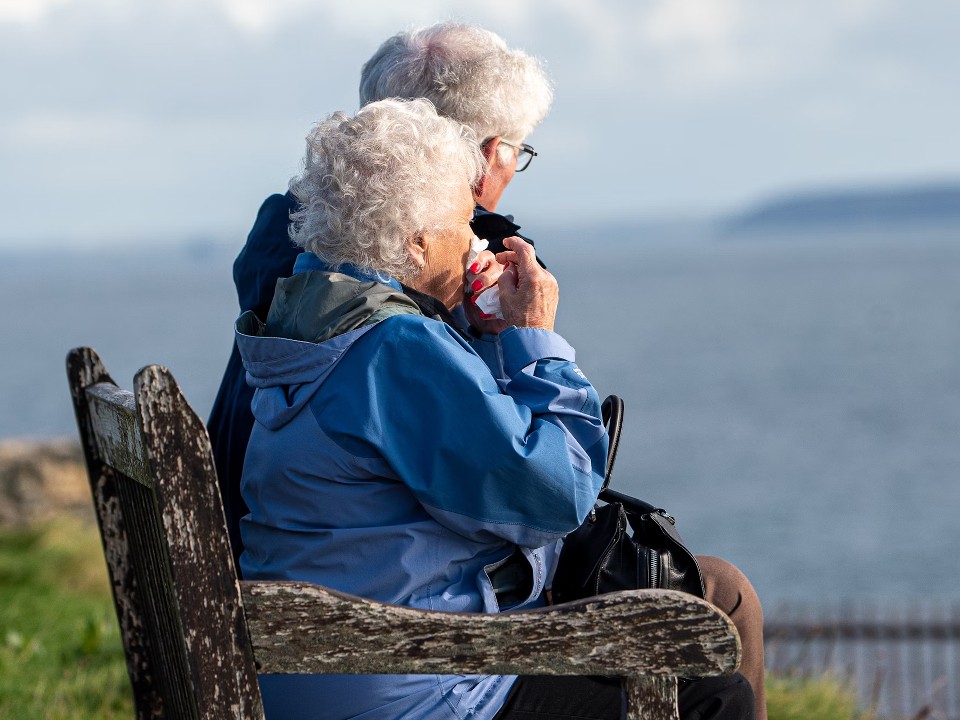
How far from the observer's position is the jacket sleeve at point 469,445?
6.69 ft

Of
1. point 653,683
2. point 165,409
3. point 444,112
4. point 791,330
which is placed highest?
point 791,330

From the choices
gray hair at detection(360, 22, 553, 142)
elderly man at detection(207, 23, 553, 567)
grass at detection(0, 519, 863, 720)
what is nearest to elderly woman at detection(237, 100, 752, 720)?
elderly man at detection(207, 23, 553, 567)

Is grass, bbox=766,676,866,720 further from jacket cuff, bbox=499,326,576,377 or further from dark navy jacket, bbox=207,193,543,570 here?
jacket cuff, bbox=499,326,576,377

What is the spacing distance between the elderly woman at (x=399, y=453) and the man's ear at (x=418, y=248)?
1.7 inches

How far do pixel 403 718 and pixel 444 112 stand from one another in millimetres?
1692

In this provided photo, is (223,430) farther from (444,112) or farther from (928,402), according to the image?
(928,402)

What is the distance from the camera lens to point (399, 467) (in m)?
2.06

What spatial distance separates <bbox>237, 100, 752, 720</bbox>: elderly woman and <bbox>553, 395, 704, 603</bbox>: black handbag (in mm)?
136

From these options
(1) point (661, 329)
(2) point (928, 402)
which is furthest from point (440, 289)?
(1) point (661, 329)

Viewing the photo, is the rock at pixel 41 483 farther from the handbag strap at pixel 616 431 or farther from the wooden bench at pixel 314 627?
the wooden bench at pixel 314 627

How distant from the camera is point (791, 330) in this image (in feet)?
253

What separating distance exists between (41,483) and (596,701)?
379 inches

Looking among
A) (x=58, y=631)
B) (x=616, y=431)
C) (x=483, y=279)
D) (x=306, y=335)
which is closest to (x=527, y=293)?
(x=483, y=279)

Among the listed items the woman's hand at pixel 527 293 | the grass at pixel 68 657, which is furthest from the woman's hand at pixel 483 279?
the grass at pixel 68 657
